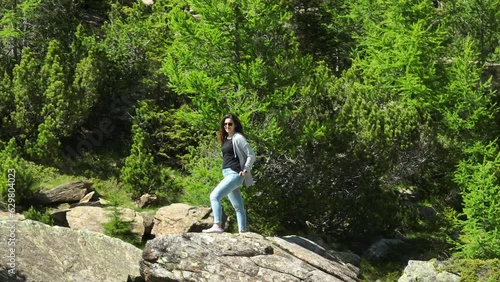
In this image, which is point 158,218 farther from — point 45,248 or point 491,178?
point 491,178

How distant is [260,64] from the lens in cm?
1461

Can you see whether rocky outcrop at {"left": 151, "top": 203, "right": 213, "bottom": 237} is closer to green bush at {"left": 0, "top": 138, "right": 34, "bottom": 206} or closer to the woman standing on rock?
green bush at {"left": 0, "top": 138, "right": 34, "bottom": 206}

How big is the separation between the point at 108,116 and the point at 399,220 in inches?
450

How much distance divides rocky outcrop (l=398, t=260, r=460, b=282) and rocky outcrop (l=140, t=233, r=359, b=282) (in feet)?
6.96

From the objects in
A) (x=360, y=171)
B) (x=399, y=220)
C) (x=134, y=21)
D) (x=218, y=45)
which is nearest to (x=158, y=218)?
(x=218, y=45)

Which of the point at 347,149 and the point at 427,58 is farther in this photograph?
the point at 427,58

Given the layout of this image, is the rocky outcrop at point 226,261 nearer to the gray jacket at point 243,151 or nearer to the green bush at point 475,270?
the gray jacket at point 243,151

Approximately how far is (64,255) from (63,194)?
7.89 m

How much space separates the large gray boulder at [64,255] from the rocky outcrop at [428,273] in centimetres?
505

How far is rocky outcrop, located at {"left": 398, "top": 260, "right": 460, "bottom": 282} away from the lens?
38.0 feet

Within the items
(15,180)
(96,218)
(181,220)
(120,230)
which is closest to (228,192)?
(181,220)

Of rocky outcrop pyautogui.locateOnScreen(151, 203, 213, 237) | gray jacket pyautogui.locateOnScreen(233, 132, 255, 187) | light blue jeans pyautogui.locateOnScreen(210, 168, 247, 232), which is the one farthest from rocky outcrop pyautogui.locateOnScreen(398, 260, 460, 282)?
rocky outcrop pyautogui.locateOnScreen(151, 203, 213, 237)

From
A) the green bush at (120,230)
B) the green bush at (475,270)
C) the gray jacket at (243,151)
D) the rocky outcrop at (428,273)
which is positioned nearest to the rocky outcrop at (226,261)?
the gray jacket at (243,151)

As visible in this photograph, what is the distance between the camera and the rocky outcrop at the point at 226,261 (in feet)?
31.7
